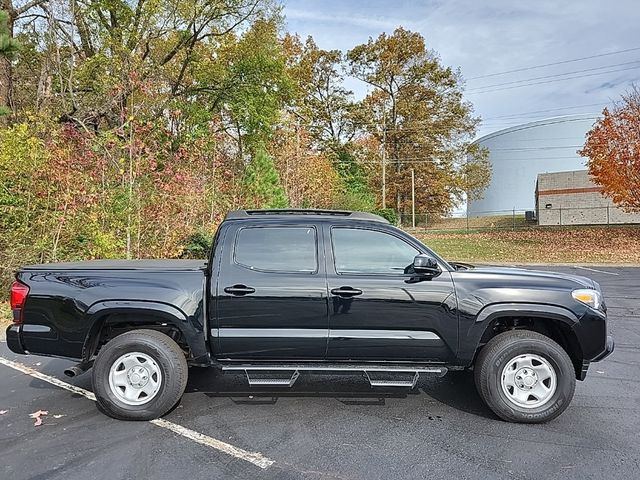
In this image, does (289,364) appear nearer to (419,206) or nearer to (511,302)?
(511,302)

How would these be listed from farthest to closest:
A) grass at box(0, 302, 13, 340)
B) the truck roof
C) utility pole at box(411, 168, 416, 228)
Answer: utility pole at box(411, 168, 416, 228) → grass at box(0, 302, 13, 340) → the truck roof

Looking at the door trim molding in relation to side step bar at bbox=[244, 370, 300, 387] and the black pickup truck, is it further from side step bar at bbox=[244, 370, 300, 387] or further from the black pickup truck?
side step bar at bbox=[244, 370, 300, 387]

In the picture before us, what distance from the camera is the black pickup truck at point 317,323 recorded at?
13.0ft

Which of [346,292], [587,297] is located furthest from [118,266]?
[587,297]

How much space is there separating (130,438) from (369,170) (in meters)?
39.0

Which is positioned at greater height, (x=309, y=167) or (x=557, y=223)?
(x=309, y=167)

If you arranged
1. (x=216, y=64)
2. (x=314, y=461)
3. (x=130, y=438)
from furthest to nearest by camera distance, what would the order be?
(x=216, y=64)
(x=130, y=438)
(x=314, y=461)

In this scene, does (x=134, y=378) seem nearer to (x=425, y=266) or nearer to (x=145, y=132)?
(x=425, y=266)

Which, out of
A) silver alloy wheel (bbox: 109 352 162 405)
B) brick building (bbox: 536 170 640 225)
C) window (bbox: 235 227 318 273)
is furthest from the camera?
brick building (bbox: 536 170 640 225)

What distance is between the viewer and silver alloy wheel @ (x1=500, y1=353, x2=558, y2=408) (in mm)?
3949

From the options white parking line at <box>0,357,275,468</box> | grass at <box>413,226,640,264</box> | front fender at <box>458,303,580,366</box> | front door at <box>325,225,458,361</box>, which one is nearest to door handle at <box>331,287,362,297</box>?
front door at <box>325,225,458,361</box>

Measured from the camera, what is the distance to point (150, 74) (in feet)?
53.9

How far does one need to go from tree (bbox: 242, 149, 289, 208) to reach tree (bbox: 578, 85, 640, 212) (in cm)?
1346

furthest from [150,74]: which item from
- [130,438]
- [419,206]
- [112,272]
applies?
[419,206]
